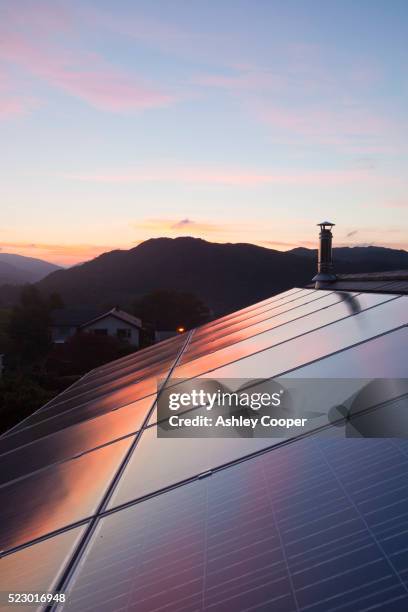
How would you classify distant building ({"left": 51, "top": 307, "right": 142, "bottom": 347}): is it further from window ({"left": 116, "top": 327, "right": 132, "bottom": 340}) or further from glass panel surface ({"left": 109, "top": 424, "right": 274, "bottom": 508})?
glass panel surface ({"left": 109, "top": 424, "right": 274, "bottom": 508})

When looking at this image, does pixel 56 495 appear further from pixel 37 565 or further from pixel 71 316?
pixel 71 316

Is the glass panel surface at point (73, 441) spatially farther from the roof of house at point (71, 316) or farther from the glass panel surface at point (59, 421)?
the roof of house at point (71, 316)

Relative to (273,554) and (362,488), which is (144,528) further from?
(362,488)

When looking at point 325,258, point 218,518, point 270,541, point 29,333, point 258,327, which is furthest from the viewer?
point 29,333

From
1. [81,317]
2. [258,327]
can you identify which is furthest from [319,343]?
[81,317]

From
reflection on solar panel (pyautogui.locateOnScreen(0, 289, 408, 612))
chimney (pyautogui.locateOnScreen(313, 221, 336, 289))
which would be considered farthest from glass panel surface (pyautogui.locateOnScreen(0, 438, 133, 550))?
chimney (pyautogui.locateOnScreen(313, 221, 336, 289))

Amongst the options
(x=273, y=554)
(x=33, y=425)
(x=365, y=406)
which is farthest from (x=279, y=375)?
(x=33, y=425)
